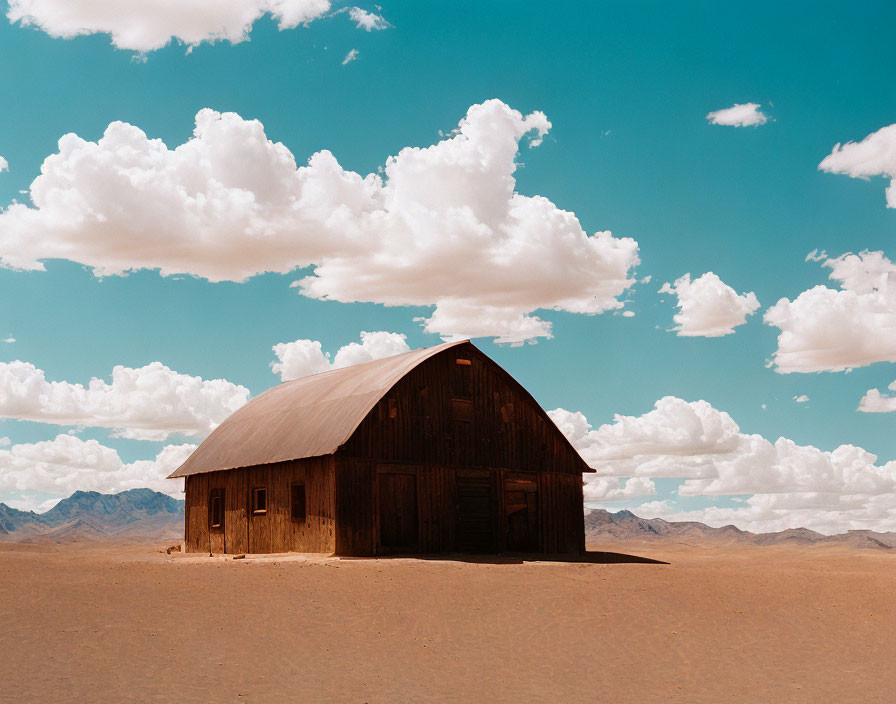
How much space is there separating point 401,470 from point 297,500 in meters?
3.80

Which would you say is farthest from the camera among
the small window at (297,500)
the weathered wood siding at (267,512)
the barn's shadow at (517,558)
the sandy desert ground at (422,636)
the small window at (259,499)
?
the small window at (259,499)

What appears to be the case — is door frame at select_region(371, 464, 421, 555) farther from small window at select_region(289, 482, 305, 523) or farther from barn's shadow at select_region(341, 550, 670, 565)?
small window at select_region(289, 482, 305, 523)

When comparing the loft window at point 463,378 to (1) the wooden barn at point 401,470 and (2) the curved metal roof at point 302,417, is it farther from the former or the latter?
(2) the curved metal roof at point 302,417

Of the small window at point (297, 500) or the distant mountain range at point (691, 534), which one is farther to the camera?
the distant mountain range at point (691, 534)

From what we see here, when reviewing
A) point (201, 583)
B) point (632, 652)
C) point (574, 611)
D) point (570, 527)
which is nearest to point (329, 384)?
point (570, 527)

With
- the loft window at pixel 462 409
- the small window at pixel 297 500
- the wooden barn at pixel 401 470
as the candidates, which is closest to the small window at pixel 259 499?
the wooden barn at pixel 401 470

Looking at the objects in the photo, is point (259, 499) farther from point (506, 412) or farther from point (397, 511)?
point (506, 412)

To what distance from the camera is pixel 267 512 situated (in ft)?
106

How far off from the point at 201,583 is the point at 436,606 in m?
5.23

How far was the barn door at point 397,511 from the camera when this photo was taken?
2930 centimetres

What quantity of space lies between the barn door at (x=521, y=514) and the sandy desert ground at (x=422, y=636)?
9382 millimetres

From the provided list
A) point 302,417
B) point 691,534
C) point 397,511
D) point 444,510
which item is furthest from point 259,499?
point 691,534

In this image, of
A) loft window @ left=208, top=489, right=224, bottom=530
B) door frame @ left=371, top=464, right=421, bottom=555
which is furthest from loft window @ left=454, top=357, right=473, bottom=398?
loft window @ left=208, top=489, right=224, bottom=530

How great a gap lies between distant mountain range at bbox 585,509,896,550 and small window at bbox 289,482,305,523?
12826cm
